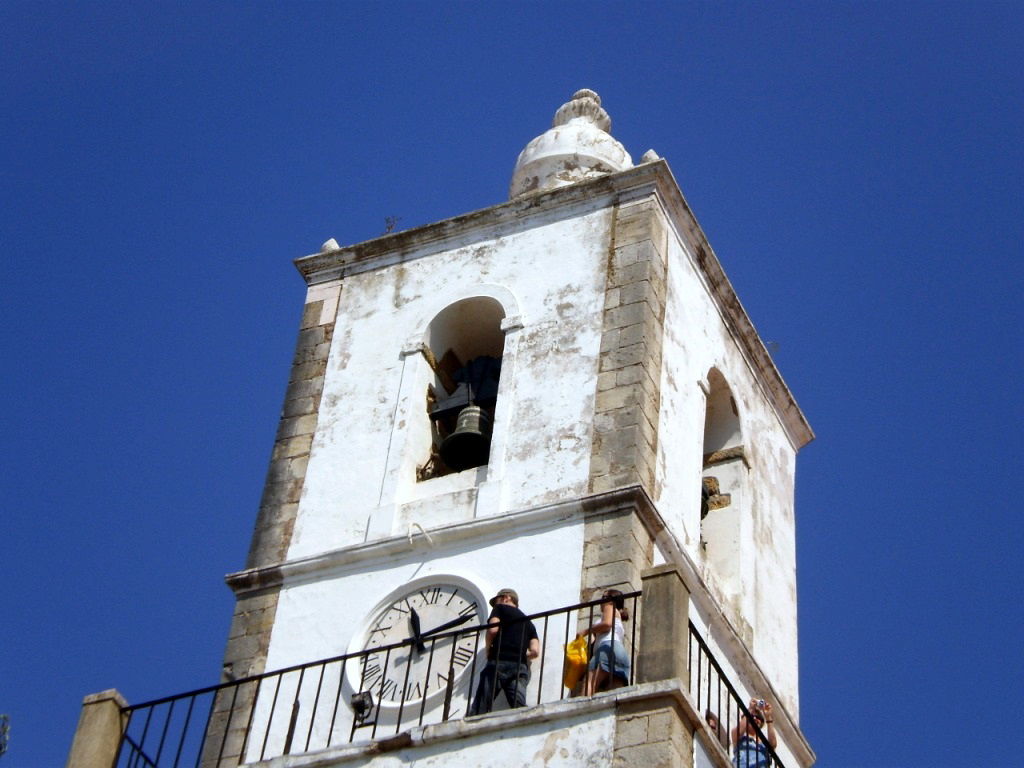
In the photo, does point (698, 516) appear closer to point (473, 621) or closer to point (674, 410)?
point (674, 410)

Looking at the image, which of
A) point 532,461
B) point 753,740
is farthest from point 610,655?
point 532,461

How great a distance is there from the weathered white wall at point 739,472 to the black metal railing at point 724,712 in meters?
1.37

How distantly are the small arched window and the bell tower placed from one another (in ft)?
0.08

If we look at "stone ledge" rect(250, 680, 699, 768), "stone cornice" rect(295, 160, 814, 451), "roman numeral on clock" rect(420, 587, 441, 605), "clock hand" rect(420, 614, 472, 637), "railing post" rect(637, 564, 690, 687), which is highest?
"stone cornice" rect(295, 160, 814, 451)

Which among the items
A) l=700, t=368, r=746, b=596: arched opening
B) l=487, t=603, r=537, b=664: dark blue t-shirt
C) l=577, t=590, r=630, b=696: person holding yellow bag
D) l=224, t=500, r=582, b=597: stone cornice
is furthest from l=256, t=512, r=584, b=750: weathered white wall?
l=700, t=368, r=746, b=596: arched opening

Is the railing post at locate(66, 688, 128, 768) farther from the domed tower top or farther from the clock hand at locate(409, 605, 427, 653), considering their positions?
the domed tower top

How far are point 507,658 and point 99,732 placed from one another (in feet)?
9.62

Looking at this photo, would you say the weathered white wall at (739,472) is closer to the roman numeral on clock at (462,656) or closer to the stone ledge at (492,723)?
the roman numeral on clock at (462,656)

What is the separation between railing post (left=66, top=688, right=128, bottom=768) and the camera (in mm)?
16078

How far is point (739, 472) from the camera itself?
67.8 ft

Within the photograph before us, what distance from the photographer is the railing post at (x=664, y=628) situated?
49.7 ft

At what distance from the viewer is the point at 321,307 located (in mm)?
21250

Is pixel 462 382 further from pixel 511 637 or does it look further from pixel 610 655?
pixel 610 655

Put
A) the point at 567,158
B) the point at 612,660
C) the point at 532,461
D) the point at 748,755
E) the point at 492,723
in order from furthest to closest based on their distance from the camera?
the point at 567,158 < the point at 532,461 < the point at 748,755 < the point at 612,660 < the point at 492,723
